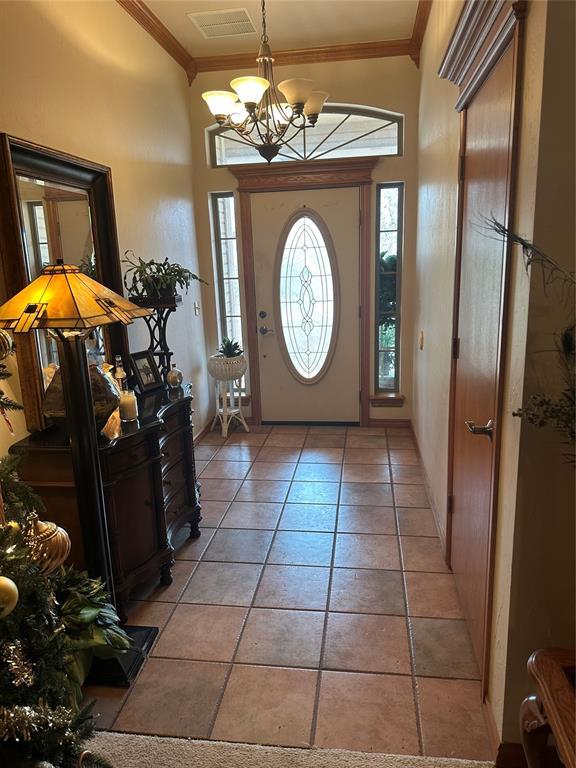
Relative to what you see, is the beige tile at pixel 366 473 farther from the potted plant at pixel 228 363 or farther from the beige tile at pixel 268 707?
the beige tile at pixel 268 707

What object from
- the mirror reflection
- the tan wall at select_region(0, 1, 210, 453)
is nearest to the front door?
the tan wall at select_region(0, 1, 210, 453)

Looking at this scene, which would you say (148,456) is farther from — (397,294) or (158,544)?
(397,294)

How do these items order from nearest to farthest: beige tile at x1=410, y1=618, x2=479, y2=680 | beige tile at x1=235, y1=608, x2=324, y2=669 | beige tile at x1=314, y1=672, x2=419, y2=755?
1. beige tile at x1=314, y1=672, x2=419, y2=755
2. beige tile at x1=410, y1=618, x2=479, y2=680
3. beige tile at x1=235, y1=608, x2=324, y2=669

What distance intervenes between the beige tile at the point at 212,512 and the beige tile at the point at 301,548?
437 mm

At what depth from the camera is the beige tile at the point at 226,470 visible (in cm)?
391

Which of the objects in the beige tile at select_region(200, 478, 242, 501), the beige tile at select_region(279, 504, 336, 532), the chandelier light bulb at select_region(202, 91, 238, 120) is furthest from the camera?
the beige tile at select_region(200, 478, 242, 501)

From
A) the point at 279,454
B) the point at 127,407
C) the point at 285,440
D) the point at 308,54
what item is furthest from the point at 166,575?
the point at 308,54

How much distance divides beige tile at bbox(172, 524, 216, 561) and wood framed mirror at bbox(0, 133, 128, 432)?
109 cm

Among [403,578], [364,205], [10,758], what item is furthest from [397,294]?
[10,758]

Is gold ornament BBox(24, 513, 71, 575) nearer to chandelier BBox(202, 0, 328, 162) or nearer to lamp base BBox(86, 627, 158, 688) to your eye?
lamp base BBox(86, 627, 158, 688)

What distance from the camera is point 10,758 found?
1.13 meters

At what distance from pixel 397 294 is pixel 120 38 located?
2.85 meters

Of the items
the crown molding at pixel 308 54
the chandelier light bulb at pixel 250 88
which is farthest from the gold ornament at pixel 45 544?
the crown molding at pixel 308 54

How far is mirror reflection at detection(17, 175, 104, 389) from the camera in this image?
2232 mm
